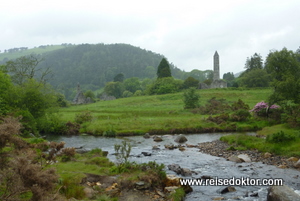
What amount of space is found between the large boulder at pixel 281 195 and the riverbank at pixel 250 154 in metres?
6.93

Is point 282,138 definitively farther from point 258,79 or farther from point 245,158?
point 258,79

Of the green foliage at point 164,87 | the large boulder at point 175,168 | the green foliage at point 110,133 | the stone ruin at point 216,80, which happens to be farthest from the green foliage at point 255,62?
the large boulder at point 175,168

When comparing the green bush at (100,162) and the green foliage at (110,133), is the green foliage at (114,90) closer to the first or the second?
the green foliage at (110,133)

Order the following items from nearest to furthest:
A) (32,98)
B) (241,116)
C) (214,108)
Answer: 1. (32,98)
2. (241,116)
3. (214,108)

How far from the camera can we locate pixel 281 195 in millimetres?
12352

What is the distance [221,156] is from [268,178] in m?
7.02

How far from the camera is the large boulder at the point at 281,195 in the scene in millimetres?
12180

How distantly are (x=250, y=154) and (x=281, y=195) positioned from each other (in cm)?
1164

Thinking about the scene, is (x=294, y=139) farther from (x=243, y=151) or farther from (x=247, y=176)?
(x=247, y=176)

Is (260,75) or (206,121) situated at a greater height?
(260,75)

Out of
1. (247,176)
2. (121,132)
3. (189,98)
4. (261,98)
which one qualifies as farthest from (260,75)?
(247,176)

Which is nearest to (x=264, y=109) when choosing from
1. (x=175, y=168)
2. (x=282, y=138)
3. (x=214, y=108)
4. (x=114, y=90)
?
(x=214, y=108)

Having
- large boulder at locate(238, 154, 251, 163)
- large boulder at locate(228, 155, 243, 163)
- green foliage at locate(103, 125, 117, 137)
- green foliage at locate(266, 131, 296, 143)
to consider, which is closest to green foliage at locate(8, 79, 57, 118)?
green foliage at locate(103, 125, 117, 137)

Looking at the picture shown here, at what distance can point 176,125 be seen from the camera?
134ft
